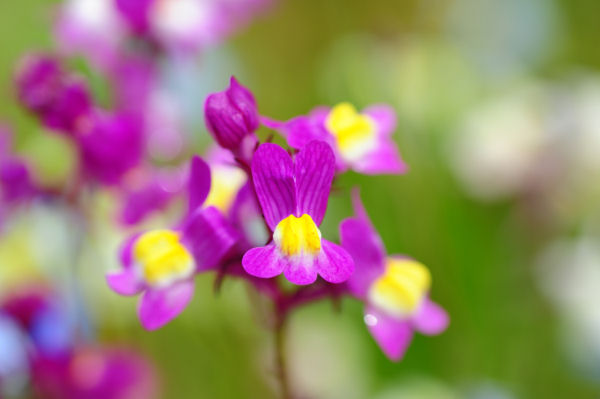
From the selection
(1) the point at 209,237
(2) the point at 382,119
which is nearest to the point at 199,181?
(1) the point at 209,237

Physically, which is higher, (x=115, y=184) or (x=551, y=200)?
(x=551, y=200)

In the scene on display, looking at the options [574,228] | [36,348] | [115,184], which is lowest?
[36,348]

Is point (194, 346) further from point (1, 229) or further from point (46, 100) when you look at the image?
point (46, 100)

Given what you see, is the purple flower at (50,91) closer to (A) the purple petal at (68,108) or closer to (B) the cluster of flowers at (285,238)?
(A) the purple petal at (68,108)

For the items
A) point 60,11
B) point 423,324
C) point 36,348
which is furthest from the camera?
point 60,11

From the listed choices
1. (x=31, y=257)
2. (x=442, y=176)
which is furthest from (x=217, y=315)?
(x=442, y=176)

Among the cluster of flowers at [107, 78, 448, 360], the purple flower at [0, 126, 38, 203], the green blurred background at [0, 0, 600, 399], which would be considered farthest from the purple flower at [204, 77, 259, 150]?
the green blurred background at [0, 0, 600, 399]

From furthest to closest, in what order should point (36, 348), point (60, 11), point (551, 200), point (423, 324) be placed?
1. point (551, 200)
2. point (60, 11)
3. point (36, 348)
4. point (423, 324)
